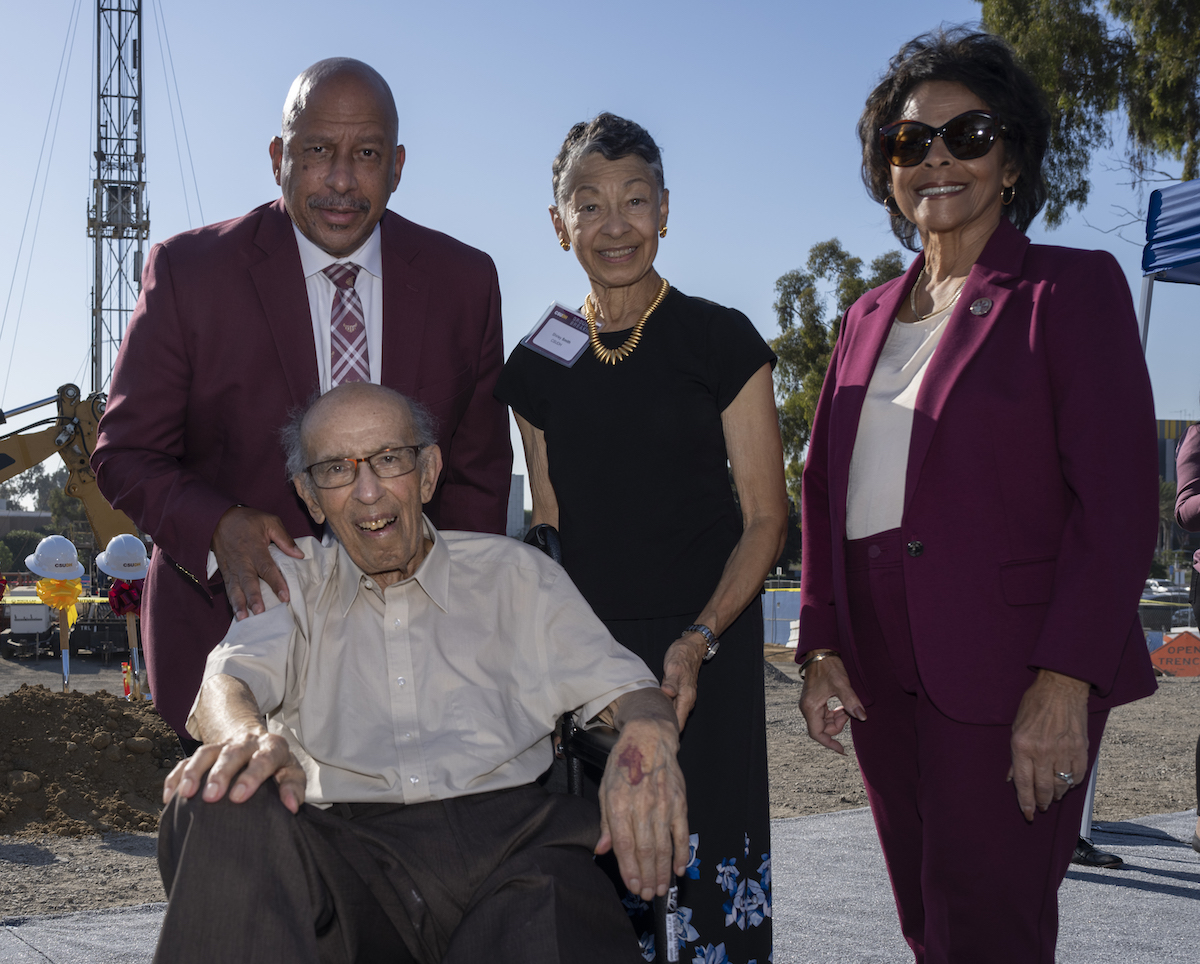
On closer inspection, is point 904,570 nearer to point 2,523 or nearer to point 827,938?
point 827,938

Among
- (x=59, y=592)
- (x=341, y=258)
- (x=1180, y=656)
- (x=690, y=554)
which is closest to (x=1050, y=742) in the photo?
(x=690, y=554)

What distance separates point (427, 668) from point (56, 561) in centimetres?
1079

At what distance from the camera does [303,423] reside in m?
2.16

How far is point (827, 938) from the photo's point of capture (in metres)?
3.49

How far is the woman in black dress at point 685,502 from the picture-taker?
2324mm

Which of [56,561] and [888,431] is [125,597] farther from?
[888,431]

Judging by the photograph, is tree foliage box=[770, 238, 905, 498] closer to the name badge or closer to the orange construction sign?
the orange construction sign

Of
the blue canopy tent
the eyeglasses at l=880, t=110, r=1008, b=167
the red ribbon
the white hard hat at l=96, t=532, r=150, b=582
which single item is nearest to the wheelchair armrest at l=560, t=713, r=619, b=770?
the eyeglasses at l=880, t=110, r=1008, b=167

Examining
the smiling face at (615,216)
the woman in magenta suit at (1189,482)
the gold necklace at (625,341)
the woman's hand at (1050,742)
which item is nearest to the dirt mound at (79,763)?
the gold necklace at (625,341)

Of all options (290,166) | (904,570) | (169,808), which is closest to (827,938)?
(904,570)

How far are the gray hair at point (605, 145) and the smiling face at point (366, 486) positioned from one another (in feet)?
2.40

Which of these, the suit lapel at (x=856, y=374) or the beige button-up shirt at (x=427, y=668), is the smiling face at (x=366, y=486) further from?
the suit lapel at (x=856, y=374)

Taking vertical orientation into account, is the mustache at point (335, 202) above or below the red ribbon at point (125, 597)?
above

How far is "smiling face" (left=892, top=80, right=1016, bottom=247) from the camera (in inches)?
82.7
